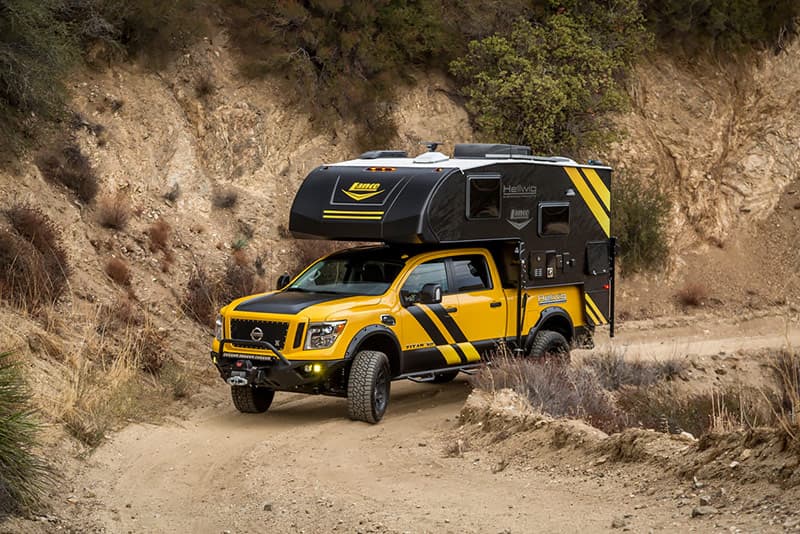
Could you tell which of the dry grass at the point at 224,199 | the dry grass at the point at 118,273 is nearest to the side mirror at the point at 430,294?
the dry grass at the point at 118,273

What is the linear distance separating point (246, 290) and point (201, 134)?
4.38 m

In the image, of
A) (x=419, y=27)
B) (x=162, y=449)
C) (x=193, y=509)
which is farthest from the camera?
(x=419, y=27)

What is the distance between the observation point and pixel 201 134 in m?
23.3

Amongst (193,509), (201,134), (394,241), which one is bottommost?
(193,509)

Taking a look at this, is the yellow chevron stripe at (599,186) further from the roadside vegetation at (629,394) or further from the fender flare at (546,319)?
the roadside vegetation at (629,394)

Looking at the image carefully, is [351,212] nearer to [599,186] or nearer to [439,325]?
[439,325]

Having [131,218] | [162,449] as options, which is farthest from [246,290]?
[162,449]

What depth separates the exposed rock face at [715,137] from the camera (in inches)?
1147

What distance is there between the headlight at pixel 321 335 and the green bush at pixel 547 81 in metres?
13.4

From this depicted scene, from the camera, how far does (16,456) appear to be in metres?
9.81

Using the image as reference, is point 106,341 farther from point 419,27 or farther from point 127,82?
point 419,27

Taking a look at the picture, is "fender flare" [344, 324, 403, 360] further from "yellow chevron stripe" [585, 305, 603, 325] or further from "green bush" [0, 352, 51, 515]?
"yellow chevron stripe" [585, 305, 603, 325]

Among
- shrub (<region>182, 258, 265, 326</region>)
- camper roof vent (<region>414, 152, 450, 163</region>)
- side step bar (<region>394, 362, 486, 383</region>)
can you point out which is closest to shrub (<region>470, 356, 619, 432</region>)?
side step bar (<region>394, 362, 486, 383</region>)

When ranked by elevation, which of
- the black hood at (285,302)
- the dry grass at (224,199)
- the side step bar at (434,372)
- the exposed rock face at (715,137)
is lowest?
the side step bar at (434,372)
